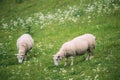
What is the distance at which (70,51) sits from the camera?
19.3m

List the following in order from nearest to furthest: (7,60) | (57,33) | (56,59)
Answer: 1. (56,59)
2. (7,60)
3. (57,33)

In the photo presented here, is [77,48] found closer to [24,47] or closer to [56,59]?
[56,59]

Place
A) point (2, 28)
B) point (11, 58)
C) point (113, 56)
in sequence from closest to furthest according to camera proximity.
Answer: point (113, 56) → point (11, 58) → point (2, 28)

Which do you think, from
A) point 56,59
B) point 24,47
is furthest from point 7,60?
point 56,59

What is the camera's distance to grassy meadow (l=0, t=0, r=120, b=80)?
57.1 ft

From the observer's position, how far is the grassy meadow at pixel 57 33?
57.1 feet

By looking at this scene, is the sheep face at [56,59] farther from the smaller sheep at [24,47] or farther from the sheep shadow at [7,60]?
the sheep shadow at [7,60]

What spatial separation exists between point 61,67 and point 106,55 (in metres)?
2.74

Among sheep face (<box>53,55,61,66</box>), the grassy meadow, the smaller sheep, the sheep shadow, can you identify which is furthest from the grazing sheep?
the sheep shadow

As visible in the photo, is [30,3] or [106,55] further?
[30,3]

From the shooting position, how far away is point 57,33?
98.6 feet

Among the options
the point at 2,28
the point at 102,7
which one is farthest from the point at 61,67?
the point at 2,28

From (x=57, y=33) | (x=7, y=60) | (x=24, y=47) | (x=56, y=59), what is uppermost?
(x=57, y=33)

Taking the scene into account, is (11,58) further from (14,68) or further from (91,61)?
(91,61)
